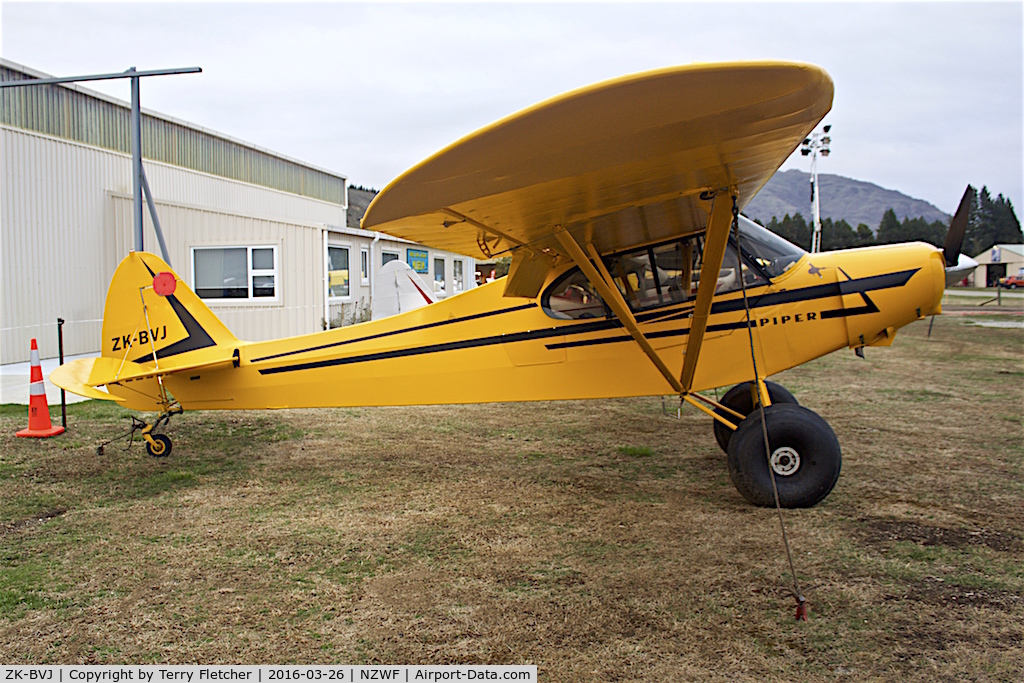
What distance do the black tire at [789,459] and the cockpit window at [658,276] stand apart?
113cm

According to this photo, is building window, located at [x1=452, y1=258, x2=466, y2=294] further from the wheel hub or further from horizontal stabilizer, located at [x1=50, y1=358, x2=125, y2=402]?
the wheel hub

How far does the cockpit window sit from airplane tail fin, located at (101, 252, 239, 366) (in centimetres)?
337

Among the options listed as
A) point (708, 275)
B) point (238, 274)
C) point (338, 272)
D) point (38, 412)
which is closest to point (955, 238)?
point (708, 275)

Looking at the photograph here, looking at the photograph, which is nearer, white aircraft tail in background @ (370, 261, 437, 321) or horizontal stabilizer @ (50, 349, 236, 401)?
horizontal stabilizer @ (50, 349, 236, 401)

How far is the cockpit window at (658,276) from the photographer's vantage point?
16.6ft

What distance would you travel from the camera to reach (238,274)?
544 inches

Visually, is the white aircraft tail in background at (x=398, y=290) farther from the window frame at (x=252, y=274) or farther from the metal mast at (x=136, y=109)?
the metal mast at (x=136, y=109)

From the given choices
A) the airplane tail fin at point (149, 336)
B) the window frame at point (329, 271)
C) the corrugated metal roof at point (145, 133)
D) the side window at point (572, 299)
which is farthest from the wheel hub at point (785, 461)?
the corrugated metal roof at point (145, 133)

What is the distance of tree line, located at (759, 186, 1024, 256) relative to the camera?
66812 millimetres

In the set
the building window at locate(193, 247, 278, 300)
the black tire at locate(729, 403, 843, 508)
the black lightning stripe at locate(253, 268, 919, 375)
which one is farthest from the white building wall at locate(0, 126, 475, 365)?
the black tire at locate(729, 403, 843, 508)

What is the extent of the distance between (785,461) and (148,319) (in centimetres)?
552

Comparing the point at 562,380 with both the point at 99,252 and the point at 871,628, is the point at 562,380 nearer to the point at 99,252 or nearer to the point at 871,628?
the point at 871,628

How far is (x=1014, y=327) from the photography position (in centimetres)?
2061

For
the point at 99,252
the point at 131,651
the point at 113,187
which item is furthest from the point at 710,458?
the point at 113,187
